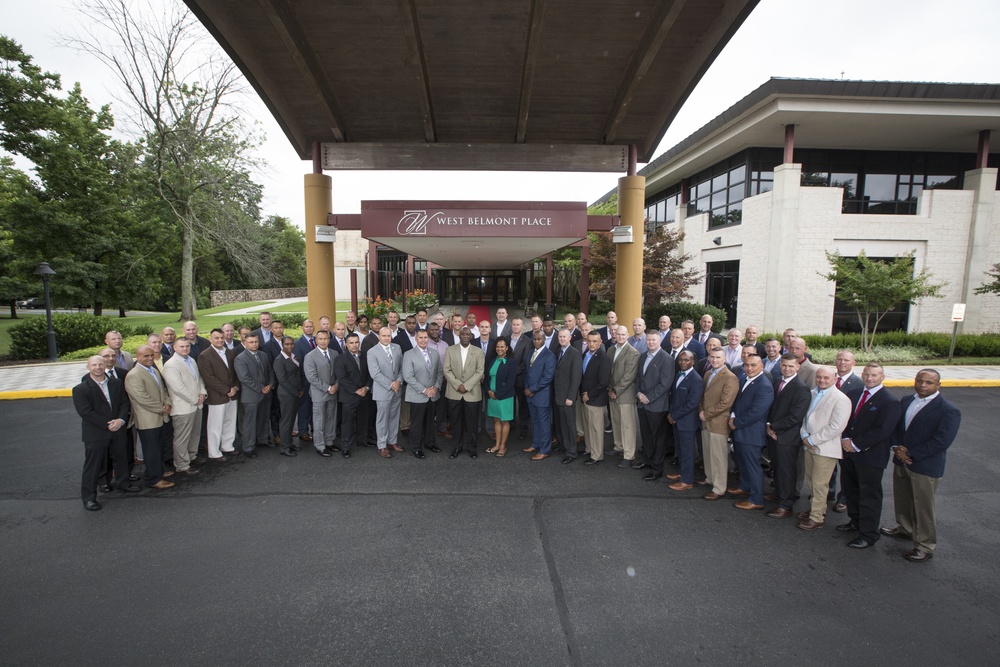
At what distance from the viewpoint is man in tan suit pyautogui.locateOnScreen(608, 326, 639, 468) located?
21.2ft

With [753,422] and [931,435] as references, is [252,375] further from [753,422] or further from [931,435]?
[931,435]

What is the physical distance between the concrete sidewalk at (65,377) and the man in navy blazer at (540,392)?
982 centimetres

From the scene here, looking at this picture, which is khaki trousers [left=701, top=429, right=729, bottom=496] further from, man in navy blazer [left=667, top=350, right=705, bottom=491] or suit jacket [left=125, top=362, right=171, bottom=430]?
suit jacket [left=125, top=362, right=171, bottom=430]

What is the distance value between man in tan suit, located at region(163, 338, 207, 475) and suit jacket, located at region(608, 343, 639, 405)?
18.7 ft

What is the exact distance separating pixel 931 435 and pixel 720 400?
1.83 metres

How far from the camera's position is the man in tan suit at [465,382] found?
682 centimetres

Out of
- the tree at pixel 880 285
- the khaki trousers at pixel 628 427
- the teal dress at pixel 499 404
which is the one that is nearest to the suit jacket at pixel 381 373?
the teal dress at pixel 499 404

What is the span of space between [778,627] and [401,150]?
10.3 metres

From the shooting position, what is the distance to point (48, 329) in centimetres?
1413

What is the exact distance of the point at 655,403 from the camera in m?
6.09

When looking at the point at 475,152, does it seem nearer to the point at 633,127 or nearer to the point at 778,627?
the point at 633,127

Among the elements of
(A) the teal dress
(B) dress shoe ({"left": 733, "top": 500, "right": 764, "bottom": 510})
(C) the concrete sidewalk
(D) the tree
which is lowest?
(B) dress shoe ({"left": 733, "top": 500, "right": 764, "bottom": 510})

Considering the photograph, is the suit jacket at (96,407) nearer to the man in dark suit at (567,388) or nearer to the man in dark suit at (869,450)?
the man in dark suit at (567,388)

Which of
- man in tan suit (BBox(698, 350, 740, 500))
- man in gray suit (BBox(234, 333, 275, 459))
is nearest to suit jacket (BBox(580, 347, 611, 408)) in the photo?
man in tan suit (BBox(698, 350, 740, 500))
